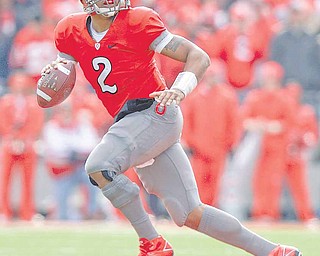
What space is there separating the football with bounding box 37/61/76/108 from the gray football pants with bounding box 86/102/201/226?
0.37 metres

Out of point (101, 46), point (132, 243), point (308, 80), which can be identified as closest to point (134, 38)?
point (101, 46)

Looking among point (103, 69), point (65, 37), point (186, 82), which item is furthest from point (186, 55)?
point (65, 37)

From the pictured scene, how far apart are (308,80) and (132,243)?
4.59 meters

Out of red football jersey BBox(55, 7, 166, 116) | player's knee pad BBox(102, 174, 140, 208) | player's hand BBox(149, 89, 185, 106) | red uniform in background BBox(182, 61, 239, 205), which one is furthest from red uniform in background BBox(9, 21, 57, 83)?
player's hand BBox(149, 89, 185, 106)

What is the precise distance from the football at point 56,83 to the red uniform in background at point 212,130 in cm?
602

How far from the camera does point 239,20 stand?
1241cm

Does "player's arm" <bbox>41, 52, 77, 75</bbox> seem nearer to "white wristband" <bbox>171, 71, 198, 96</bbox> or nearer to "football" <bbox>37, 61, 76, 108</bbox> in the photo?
"football" <bbox>37, 61, 76, 108</bbox>

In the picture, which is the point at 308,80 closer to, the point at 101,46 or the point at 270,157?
the point at 270,157

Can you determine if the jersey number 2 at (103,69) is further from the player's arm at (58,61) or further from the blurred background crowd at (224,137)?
the blurred background crowd at (224,137)

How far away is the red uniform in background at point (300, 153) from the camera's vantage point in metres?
11.3

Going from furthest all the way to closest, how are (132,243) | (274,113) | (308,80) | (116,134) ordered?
1. (308,80)
2. (274,113)
3. (132,243)
4. (116,134)

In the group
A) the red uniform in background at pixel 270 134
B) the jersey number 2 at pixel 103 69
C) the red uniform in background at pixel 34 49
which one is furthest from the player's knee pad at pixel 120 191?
the red uniform in background at pixel 34 49

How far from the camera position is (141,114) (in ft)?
17.6

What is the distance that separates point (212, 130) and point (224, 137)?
16cm
